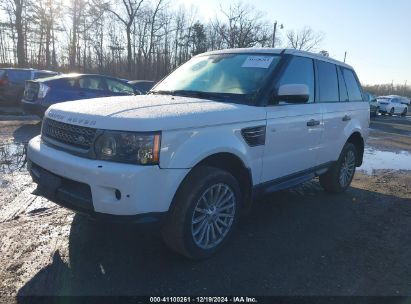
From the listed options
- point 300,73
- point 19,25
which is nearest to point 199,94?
point 300,73

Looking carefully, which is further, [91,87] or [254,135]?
[91,87]

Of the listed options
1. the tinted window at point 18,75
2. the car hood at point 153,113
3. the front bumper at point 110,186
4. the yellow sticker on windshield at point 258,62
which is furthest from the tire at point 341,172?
the tinted window at point 18,75

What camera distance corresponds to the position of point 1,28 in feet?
136

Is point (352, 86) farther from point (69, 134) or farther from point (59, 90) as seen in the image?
point (59, 90)

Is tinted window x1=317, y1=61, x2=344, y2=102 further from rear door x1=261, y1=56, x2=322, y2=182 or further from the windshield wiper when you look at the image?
the windshield wiper

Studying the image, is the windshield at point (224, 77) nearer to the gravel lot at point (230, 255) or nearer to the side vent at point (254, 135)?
the side vent at point (254, 135)

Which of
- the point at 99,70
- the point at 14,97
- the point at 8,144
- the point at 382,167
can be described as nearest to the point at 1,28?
the point at 99,70

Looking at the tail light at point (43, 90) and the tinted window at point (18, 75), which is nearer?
the tail light at point (43, 90)

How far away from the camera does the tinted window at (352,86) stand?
5.92 m

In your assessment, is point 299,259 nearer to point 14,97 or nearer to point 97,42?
point 14,97

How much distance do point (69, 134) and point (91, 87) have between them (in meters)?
8.09

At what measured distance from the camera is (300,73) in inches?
183

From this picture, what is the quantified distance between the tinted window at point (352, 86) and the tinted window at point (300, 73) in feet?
4.14

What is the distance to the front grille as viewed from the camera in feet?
10.2
